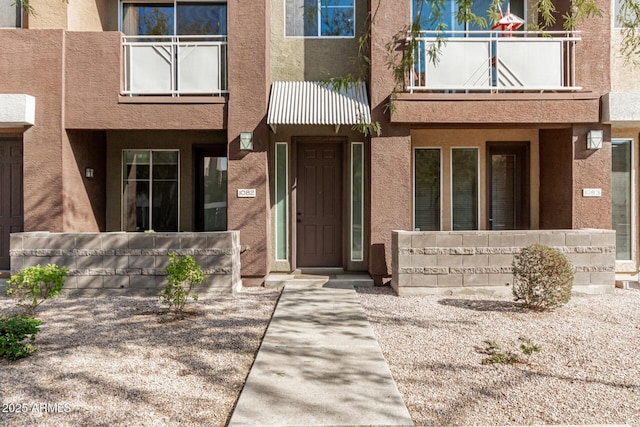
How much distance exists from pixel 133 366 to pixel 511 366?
3961 millimetres

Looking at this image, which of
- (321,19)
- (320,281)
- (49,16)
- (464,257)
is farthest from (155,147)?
(464,257)

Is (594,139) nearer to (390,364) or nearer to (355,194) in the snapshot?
(355,194)

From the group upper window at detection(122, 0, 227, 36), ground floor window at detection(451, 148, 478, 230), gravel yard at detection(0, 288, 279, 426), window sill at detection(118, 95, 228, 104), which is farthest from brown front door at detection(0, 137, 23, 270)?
ground floor window at detection(451, 148, 478, 230)

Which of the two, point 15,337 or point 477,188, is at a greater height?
point 477,188

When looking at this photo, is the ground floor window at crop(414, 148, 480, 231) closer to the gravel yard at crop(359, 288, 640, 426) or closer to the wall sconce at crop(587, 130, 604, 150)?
the wall sconce at crop(587, 130, 604, 150)

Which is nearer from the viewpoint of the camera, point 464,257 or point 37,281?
point 37,281

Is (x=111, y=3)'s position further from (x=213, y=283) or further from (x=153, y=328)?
(x=153, y=328)

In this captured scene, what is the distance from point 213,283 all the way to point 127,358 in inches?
126

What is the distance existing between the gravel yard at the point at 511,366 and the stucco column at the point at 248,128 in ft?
8.61

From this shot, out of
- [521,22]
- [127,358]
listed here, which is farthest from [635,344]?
[521,22]

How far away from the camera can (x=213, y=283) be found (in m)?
8.05

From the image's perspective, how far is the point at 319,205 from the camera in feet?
32.8

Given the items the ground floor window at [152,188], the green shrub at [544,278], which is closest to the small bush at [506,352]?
the green shrub at [544,278]

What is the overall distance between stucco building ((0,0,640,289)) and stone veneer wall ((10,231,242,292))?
89 millimetres
